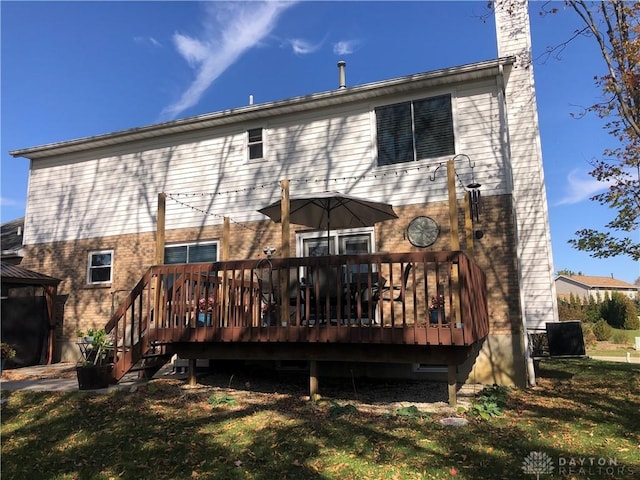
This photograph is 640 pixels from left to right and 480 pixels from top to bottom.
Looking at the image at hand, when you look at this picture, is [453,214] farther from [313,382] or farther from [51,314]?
[51,314]

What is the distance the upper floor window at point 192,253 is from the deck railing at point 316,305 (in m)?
2.49

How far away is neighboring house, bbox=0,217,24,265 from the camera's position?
40.2ft

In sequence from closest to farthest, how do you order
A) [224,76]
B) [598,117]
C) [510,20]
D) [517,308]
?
[517,308]
[510,20]
[598,117]
[224,76]

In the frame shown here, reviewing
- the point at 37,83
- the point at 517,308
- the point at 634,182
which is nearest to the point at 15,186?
the point at 37,83

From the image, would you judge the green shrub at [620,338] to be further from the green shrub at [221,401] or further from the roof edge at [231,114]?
the green shrub at [221,401]

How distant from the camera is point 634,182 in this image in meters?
13.4

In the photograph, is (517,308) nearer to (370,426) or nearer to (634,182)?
(370,426)

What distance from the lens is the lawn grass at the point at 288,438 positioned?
3916 millimetres

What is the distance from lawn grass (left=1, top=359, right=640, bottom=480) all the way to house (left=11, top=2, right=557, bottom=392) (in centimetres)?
104

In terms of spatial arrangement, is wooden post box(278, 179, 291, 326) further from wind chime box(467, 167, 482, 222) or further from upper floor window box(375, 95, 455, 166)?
wind chime box(467, 167, 482, 222)

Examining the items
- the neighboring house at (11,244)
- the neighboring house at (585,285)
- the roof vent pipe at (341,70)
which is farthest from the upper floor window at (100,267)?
the neighboring house at (585,285)

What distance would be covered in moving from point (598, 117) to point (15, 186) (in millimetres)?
16028

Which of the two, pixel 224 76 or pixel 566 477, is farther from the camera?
pixel 224 76

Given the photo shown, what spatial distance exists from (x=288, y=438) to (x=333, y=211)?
4022 mm
